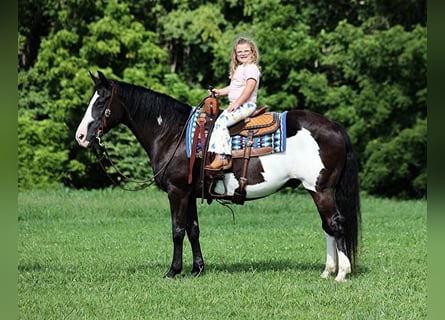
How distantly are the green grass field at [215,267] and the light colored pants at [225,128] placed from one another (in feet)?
3.99

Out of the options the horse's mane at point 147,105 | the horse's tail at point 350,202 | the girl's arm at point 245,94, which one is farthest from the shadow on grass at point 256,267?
the girl's arm at point 245,94

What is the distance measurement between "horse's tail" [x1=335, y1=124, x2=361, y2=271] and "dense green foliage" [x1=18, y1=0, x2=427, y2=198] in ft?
45.4

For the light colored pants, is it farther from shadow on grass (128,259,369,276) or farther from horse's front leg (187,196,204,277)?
shadow on grass (128,259,369,276)

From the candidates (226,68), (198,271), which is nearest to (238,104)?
(198,271)

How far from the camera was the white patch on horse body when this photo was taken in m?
6.66

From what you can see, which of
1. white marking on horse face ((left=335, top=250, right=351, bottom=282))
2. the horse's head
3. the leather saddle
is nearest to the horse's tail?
white marking on horse face ((left=335, top=250, right=351, bottom=282))

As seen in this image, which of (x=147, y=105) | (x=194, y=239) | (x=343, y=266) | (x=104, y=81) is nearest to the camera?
(x=343, y=266)

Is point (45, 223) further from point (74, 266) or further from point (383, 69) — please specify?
point (383, 69)

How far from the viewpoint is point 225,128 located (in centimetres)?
666

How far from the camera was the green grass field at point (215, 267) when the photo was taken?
536 centimetres

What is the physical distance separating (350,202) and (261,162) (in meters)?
0.91

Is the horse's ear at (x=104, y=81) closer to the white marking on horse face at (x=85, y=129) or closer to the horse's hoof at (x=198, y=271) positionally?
the white marking on horse face at (x=85, y=129)

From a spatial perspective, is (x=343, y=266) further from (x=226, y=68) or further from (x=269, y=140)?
(x=226, y=68)
